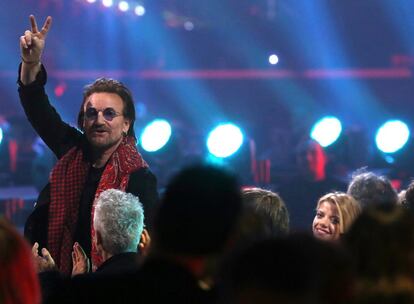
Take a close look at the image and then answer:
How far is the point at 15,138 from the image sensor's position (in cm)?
1159

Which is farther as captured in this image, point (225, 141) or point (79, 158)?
point (225, 141)

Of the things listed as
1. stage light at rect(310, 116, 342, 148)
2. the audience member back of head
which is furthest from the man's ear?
stage light at rect(310, 116, 342, 148)

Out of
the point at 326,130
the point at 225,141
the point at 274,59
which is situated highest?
the point at 274,59

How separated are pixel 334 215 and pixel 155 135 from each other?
5511 millimetres

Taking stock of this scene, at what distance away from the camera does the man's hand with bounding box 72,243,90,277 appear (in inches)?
176

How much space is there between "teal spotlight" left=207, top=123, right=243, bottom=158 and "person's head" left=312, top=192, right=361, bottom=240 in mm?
5105

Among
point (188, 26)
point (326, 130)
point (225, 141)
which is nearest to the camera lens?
point (225, 141)

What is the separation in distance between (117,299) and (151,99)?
13.5 metres

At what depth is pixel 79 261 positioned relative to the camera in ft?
14.8

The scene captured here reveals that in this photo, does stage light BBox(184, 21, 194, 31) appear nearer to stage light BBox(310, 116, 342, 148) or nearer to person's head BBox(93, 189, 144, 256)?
stage light BBox(310, 116, 342, 148)

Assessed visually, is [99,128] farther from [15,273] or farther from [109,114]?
[15,273]

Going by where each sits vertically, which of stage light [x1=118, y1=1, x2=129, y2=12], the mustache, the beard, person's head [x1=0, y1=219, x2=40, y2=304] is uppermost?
stage light [x1=118, y1=1, x2=129, y2=12]

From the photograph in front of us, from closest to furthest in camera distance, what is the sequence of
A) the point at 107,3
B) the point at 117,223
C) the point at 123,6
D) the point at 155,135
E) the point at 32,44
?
the point at 117,223 → the point at 32,44 → the point at 155,135 → the point at 123,6 → the point at 107,3

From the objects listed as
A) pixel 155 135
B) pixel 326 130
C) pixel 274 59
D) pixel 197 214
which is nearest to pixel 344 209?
pixel 197 214
